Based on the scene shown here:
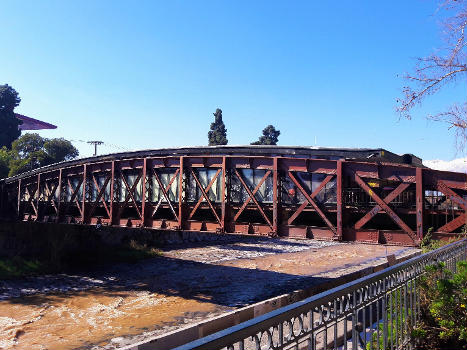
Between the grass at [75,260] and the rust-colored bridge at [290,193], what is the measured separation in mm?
7531

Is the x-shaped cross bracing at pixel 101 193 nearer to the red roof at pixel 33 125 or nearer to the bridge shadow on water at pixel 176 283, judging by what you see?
the bridge shadow on water at pixel 176 283

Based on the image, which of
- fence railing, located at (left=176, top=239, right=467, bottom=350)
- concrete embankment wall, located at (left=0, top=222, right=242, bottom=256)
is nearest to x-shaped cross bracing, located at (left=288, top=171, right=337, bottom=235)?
fence railing, located at (left=176, top=239, right=467, bottom=350)

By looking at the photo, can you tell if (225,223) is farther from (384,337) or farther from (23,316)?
(23,316)

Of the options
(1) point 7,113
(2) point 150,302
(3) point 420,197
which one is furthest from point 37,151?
(3) point 420,197

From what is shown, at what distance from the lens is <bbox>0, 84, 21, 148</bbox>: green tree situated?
5272 centimetres

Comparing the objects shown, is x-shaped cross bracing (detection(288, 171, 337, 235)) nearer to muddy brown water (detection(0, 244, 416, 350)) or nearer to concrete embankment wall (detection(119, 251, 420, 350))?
concrete embankment wall (detection(119, 251, 420, 350))

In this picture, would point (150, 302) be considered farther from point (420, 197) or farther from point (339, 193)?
point (420, 197)

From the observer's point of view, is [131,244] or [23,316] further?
[131,244]

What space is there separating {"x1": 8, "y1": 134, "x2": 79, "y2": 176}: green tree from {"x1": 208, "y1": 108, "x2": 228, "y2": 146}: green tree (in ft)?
92.7

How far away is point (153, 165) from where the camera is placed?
1730 centimetres

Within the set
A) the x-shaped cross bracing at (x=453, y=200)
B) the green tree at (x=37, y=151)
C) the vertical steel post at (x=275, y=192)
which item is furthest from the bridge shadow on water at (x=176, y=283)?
the green tree at (x=37, y=151)

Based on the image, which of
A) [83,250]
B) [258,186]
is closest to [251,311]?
[258,186]

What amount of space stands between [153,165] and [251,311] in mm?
8317

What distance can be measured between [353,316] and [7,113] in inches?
2447
